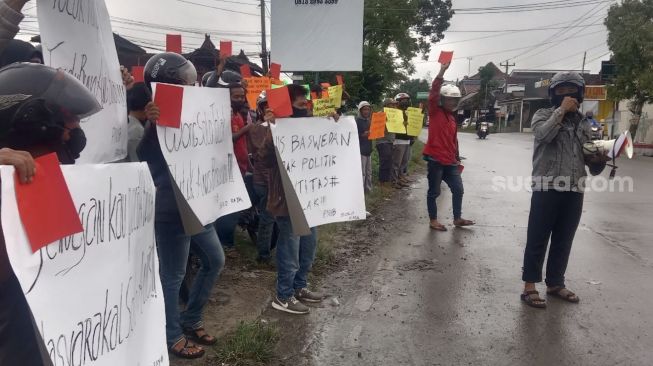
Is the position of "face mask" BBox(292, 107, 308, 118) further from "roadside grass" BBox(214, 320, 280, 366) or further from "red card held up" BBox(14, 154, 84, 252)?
"red card held up" BBox(14, 154, 84, 252)

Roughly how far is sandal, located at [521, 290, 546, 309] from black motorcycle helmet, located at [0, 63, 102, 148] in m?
4.11

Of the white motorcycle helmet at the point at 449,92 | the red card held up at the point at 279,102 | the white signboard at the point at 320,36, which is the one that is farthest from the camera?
the white signboard at the point at 320,36

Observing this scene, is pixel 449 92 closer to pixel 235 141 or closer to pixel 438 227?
pixel 438 227

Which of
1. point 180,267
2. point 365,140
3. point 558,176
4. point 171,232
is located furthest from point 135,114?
point 365,140

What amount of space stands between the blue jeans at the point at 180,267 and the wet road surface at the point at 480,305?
2.74ft

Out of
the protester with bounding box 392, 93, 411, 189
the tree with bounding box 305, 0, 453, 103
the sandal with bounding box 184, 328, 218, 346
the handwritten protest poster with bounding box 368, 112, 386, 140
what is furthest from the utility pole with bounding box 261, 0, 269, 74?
the sandal with bounding box 184, 328, 218, 346

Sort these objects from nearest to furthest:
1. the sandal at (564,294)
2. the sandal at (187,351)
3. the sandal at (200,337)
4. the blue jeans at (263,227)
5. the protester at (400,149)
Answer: the sandal at (187,351), the sandal at (200,337), the sandal at (564,294), the blue jeans at (263,227), the protester at (400,149)

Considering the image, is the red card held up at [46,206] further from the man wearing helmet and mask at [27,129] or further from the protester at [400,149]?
the protester at [400,149]

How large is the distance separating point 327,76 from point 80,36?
13.7 meters

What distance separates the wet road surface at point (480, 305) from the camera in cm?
392

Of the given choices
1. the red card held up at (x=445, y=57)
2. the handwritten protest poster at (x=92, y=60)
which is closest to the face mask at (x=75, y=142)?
the handwritten protest poster at (x=92, y=60)

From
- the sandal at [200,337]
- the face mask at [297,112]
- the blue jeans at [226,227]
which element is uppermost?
the face mask at [297,112]

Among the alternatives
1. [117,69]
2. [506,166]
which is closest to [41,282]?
[117,69]

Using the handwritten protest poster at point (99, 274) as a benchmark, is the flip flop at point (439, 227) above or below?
below
